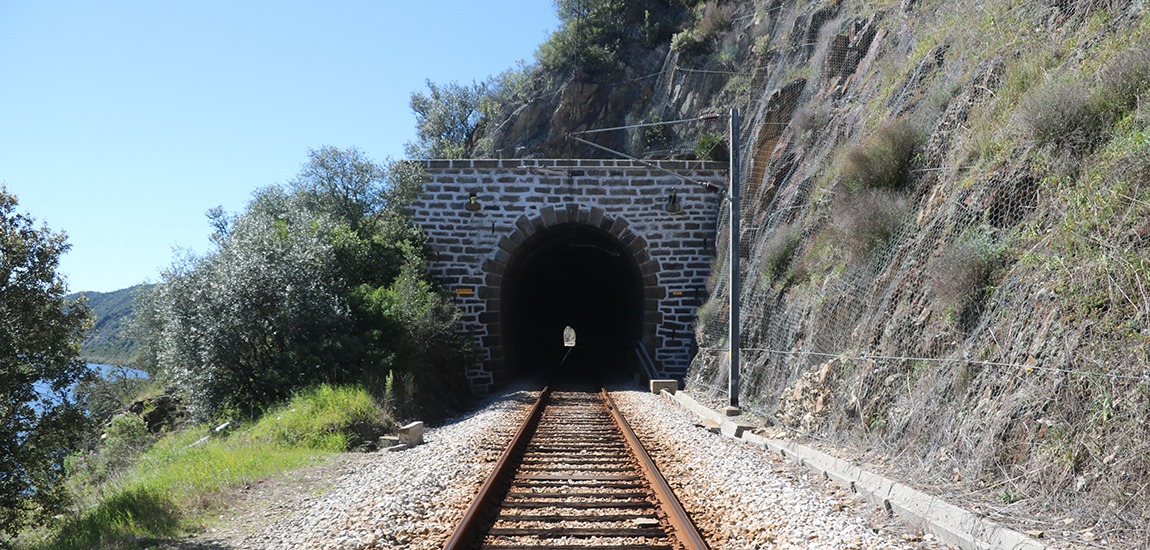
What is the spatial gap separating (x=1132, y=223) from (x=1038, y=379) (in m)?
1.25

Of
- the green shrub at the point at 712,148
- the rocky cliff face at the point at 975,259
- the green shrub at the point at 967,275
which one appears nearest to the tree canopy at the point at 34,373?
the rocky cliff face at the point at 975,259

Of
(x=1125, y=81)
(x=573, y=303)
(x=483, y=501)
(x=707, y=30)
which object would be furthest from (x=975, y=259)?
(x=573, y=303)

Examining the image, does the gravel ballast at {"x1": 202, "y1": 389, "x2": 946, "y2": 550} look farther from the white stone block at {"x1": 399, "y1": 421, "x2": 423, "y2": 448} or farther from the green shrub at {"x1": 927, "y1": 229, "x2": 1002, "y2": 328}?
the green shrub at {"x1": 927, "y1": 229, "x2": 1002, "y2": 328}

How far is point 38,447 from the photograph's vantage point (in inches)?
246

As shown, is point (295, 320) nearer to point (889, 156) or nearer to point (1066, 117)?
point (889, 156)

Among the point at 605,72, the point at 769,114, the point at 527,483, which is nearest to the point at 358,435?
the point at 527,483

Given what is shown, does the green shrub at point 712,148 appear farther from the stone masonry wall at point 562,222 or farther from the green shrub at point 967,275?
the green shrub at point 967,275

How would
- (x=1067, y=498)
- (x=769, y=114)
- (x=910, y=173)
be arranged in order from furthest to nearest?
(x=769, y=114) → (x=910, y=173) → (x=1067, y=498)

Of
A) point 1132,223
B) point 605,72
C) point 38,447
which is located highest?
point 605,72

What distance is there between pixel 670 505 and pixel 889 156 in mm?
5393

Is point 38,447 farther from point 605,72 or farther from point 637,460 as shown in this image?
point 605,72

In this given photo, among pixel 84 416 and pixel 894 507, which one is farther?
pixel 84 416

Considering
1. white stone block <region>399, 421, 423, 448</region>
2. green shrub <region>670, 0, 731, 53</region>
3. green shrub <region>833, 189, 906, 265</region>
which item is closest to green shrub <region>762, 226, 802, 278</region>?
green shrub <region>833, 189, 906, 265</region>

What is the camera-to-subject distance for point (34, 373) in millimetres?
6246
